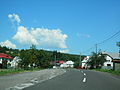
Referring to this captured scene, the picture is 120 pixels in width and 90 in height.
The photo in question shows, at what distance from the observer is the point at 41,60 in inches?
3374

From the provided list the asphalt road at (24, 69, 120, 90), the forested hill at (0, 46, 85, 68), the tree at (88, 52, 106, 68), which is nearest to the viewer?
the asphalt road at (24, 69, 120, 90)

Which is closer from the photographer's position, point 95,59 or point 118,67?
point 118,67

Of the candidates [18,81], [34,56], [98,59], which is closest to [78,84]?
[18,81]

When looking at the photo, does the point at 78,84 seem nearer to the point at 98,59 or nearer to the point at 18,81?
the point at 18,81

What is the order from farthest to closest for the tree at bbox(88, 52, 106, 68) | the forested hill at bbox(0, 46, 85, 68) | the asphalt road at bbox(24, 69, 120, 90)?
the tree at bbox(88, 52, 106, 68) → the forested hill at bbox(0, 46, 85, 68) → the asphalt road at bbox(24, 69, 120, 90)

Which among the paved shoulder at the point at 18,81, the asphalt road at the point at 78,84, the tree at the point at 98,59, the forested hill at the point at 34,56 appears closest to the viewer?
the asphalt road at the point at 78,84

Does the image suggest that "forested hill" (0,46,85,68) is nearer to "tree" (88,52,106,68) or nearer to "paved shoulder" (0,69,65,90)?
"tree" (88,52,106,68)

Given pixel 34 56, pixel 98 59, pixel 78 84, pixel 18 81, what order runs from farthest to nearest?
pixel 98 59, pixel 34 56, pixel 18 81, pixel 78 84

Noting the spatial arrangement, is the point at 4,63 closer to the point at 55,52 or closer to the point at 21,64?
the point at 21,64

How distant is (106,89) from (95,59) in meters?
60.6

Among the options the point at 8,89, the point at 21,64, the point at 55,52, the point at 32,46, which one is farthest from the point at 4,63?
the point at 55,52

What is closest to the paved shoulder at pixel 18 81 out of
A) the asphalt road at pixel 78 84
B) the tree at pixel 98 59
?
the asphalt road at pixel 78 84

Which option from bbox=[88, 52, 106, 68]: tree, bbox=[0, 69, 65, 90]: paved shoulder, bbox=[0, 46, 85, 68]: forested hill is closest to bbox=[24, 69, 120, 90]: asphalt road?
bbox=[0, 69, 65, 90]: paved shoulder

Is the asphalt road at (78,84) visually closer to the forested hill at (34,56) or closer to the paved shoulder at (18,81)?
the paved shoulder at (18,81)
